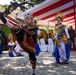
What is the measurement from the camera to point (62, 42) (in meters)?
7.71

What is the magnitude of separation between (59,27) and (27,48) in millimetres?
2714

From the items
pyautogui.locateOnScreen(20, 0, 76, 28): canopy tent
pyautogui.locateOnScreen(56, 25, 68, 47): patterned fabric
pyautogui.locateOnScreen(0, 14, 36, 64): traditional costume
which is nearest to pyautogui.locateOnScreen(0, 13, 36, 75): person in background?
pyautogui.locateOnScreen(0, 14, 36, 64): traditional costume

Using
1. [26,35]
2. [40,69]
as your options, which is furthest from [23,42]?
[40,69]

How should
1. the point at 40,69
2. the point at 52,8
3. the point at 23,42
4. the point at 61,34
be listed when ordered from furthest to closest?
the point at 52,8, the point at 61,34, the point at 40,69, the point at 23,42

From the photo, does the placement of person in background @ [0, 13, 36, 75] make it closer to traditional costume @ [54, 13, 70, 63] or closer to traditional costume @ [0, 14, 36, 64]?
traditional costume @ [0, 14, 36, 64]

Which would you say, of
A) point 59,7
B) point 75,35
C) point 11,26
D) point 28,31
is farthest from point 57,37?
point 75,35

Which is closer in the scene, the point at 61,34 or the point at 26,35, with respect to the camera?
the point at 26,35

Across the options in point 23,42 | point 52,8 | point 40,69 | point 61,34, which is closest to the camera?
point 23,42

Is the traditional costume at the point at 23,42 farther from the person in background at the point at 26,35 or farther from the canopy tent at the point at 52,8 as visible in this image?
the canopy tent at the point at 52,8

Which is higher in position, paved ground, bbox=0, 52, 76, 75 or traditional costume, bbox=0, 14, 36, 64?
traditional costume, bbox=0, 14, 36, 64

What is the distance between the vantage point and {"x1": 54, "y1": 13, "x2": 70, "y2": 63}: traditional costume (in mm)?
7562

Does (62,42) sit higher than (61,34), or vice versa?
(61,34)

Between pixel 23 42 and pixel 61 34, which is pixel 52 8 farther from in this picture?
pixel 23 42

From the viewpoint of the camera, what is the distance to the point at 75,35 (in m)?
14.4
